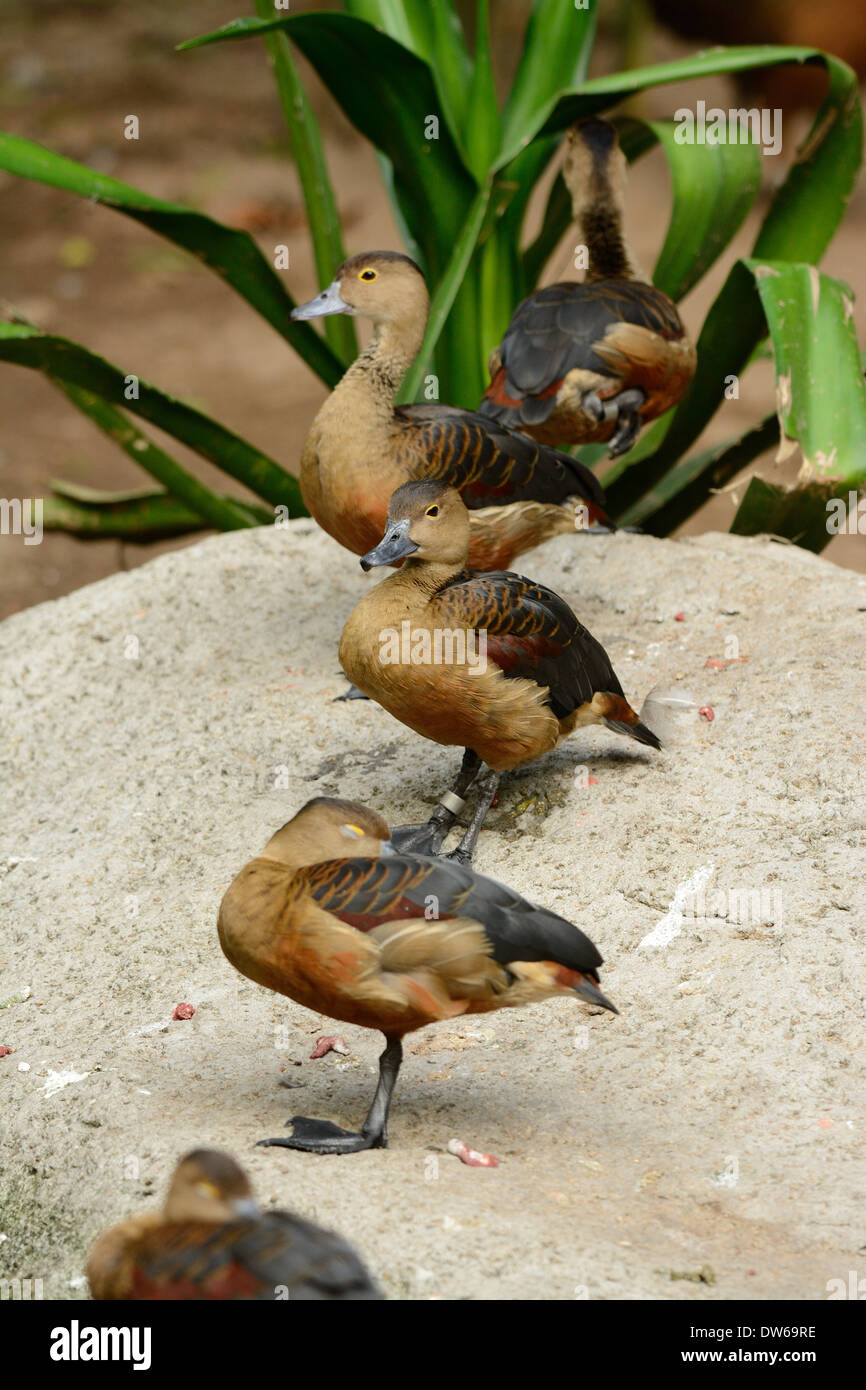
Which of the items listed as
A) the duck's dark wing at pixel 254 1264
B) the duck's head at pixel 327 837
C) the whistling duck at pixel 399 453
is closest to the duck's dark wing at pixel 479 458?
the whistling duck at pixel 399 453

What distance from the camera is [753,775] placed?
4.06 m

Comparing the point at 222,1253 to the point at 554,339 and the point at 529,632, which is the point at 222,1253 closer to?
the point at 529,632

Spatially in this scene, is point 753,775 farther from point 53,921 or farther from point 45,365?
point 45,365

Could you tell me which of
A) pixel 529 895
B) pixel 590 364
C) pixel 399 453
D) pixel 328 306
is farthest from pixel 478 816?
pixel 590 364

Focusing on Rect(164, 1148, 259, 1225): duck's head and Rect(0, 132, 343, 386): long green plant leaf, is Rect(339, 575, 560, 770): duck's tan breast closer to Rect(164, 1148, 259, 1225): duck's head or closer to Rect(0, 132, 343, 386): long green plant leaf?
Rect(0, 132, 343, 386): long green plant leaf

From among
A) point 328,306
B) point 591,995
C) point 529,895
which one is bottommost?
point 529,895

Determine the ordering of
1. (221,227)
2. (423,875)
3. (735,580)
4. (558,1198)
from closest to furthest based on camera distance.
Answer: (558,1198), (423,875), (735,580), (221,227)

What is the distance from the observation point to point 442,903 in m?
2.86

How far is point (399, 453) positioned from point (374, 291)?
0.63m

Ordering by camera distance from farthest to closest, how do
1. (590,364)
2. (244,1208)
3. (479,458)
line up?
(590,364) → (479,458) → (244,1208)

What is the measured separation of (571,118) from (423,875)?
3.88 m

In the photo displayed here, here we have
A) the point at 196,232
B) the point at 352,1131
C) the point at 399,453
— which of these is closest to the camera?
the point at 352,1131
